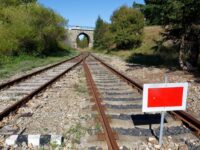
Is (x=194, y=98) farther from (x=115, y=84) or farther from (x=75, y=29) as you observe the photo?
(x=75, y=29)

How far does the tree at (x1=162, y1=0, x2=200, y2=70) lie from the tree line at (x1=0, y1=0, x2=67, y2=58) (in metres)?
15.4

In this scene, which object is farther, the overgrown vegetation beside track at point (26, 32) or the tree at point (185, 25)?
the overgrown vegetation beside track at point (26, 32)

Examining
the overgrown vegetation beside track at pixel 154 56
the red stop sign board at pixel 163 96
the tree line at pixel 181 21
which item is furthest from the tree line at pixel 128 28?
the red stop sign board at pixel 163 96

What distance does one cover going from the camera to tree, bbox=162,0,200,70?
14932 millimetres

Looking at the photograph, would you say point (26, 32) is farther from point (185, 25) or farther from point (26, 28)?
point (185, 25)

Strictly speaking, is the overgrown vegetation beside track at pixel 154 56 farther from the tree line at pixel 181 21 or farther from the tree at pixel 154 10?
the tree at pixel 154 10

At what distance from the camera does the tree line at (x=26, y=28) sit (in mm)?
31469

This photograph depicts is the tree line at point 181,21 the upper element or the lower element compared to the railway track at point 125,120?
upper

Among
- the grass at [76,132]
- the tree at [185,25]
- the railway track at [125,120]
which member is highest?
the tree at [185,25]

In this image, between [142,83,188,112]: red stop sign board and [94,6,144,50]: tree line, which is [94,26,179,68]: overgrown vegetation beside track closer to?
[94,6,144,50]: tree line

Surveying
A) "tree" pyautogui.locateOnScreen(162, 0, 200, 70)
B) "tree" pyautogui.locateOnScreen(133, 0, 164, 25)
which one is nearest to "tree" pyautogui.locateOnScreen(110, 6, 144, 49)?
"tree" pyautogui.locateOnScreen(162, 0, 200, 70)

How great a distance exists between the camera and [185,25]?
53.5ft

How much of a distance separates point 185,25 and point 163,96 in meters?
11.5

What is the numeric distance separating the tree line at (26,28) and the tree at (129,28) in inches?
459
